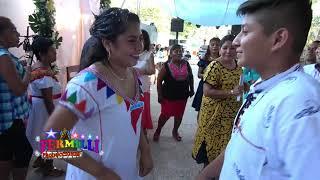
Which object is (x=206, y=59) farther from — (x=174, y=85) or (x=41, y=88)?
(x=41, y=88)

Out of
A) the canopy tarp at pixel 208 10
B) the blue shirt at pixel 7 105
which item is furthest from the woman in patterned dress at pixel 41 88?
the canopy tarp at pixel 208 10

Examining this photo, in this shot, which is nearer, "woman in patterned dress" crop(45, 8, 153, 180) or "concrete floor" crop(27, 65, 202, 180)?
"woman in patterned dress" crop(45, 8, 153, 180)

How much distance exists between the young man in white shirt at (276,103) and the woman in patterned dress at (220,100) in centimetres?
182

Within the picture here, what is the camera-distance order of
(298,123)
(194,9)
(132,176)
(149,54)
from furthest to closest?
(194,9) < (149,54) < (132,176) < (298,123)

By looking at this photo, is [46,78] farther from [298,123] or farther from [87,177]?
[298,123]

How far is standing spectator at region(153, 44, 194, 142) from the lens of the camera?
4.84m

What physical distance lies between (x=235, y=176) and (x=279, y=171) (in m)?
0.18

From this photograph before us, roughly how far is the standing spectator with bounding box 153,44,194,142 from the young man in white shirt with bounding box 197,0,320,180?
12.1ft

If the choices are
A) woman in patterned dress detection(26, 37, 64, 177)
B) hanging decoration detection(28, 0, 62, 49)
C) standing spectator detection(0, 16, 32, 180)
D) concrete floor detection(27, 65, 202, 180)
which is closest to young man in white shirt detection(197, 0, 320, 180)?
standing spectator detection(0, 16, 32, 180)

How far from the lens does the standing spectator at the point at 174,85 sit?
484 centimetres

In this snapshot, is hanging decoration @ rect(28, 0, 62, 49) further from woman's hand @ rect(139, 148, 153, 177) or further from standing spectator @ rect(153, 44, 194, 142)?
woman's hand @ rect(139, 148, 153, 177)

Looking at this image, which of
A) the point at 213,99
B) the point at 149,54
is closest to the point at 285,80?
the point at 213,99

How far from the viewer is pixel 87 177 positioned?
145cm

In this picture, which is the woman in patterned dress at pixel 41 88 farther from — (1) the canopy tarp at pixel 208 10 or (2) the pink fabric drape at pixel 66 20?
(1) the canopy tarp at pixel 208 10
